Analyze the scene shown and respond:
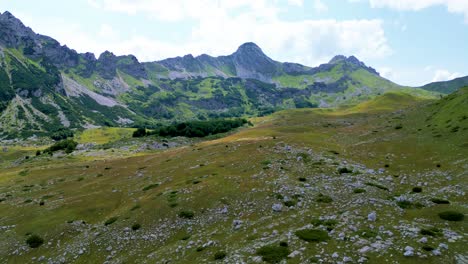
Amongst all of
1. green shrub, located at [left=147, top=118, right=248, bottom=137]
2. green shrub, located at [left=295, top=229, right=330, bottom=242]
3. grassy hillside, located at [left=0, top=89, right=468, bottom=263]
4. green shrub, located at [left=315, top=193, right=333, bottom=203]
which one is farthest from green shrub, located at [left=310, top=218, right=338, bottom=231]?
green shrub, located at [left=147, top=118, right=248, bottom=137]

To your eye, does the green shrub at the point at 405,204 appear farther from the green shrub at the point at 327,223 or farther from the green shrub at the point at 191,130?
the green shrub at the point at 191,130

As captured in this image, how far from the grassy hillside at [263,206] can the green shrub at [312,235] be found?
17 cm

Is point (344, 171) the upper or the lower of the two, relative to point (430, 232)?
lower

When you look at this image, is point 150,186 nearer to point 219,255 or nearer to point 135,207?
point 135,207

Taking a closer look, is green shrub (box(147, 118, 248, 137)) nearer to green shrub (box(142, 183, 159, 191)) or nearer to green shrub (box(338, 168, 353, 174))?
green shrub (box(142, 183, 159, 191))

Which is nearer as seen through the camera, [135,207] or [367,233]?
[367,233]

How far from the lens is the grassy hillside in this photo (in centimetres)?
2402

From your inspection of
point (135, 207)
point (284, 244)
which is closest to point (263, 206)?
point (284, 244)

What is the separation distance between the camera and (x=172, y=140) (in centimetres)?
13875

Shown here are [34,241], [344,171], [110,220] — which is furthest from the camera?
[344,171]

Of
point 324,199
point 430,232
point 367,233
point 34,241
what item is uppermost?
point 430,232

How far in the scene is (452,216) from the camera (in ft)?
83.4

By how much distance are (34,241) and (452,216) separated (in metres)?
42.8

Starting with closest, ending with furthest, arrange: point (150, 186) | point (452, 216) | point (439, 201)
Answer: point (452, 216)
point (439, 201)
point (150, 186)
